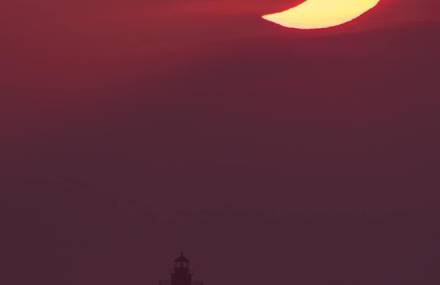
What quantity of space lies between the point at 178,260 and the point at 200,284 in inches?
176

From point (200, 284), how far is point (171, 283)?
11.3 feet

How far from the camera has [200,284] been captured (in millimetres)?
165375

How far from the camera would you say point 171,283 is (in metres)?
162

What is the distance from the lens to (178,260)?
161125mm

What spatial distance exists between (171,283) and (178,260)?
1.42 meters
